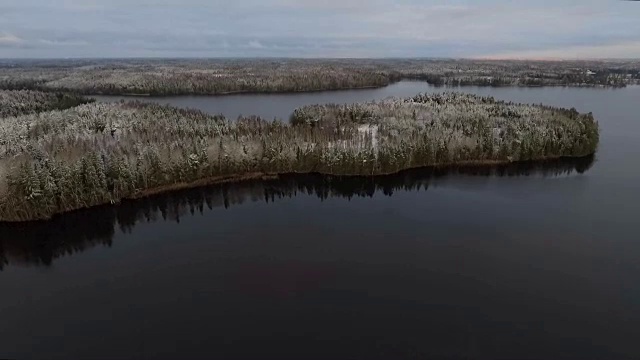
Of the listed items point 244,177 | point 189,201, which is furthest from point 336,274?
point 244,177

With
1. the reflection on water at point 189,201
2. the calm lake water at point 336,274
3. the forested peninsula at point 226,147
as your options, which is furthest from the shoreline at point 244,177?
the calm lake water at point 336,274

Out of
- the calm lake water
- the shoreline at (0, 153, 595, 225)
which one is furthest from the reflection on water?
the shoreline at (0, 153, 595, 225)

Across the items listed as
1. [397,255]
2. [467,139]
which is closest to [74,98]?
[467,139]

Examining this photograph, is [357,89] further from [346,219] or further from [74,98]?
[346,219]

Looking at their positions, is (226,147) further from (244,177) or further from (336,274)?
(336,274)

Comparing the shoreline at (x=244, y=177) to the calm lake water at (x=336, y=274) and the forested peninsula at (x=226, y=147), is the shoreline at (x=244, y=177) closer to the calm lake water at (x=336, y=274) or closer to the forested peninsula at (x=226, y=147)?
the forested peninsula at (x=226, y=147)

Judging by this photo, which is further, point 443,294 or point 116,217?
point 116,217
